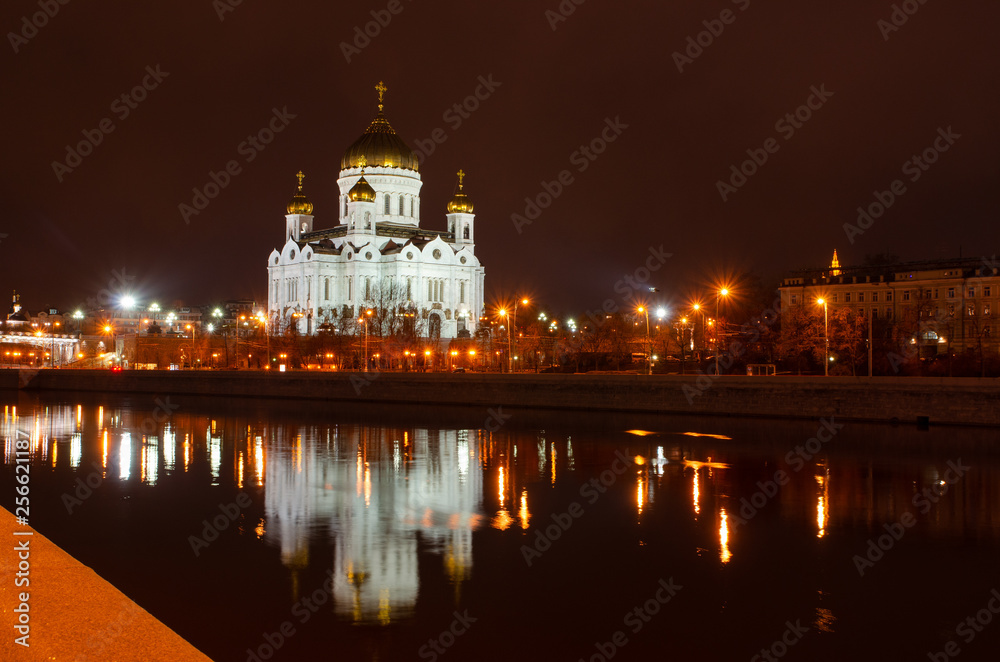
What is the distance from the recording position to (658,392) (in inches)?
1439

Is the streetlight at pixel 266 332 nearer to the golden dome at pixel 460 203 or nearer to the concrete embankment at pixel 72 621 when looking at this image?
the golden dome at pixel 460 203

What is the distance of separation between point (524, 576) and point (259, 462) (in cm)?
1323

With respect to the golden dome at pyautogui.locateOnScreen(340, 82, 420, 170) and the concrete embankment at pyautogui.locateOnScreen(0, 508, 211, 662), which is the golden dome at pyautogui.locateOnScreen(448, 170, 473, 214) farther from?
the concrete embankment at pyautogui.locateOnScreen(0, 508, 211, 662)

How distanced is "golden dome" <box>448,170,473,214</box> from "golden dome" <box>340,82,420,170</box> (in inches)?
205

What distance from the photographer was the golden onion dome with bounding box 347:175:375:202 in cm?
7914

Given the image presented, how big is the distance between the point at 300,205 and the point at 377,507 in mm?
73160

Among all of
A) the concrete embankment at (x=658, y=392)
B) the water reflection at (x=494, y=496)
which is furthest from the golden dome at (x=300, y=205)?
the water reflection at (x=494, y=496)

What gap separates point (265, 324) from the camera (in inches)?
2980

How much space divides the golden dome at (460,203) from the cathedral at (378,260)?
8.70 feet

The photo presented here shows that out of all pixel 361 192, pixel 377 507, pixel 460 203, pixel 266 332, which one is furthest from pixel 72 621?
pixel 460 203

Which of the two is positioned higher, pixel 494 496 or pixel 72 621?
pixel 72 621

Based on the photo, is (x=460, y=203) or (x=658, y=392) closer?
(x=658, y=392)

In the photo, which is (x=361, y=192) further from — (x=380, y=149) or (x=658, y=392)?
(x=658, y=392)

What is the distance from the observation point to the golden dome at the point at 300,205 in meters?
87.2
